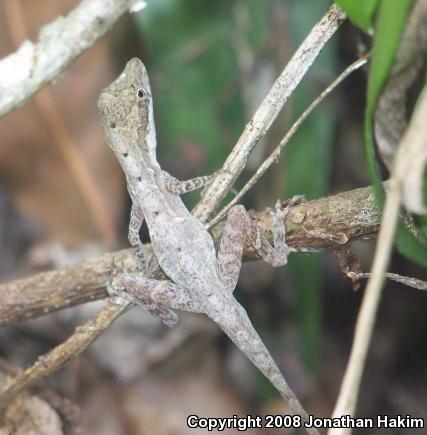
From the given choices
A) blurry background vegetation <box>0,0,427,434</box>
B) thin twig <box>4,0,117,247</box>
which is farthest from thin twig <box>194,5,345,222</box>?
thin twig <box>4,0,117,247</box>

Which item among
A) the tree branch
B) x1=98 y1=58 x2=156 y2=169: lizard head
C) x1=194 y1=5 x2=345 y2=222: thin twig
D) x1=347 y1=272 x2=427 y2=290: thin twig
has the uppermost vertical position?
x1=98 y1=58 x2=156 y2=169: lizard head

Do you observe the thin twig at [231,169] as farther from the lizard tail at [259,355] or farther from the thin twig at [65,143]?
the thin twig at [65,143]

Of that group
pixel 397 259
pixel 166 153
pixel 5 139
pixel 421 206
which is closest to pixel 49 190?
pixel 5 139

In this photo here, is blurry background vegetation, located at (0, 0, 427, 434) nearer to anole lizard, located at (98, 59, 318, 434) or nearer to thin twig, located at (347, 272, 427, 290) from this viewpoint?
anole lizard, located at (98, 59, 318, 434)

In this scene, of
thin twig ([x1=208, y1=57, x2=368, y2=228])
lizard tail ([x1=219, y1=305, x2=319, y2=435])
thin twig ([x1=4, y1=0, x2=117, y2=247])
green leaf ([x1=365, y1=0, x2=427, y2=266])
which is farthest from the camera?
thin twig ([x1=4, y1=0, x2=117, y2=247])

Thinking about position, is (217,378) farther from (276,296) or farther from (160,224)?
(160,224)

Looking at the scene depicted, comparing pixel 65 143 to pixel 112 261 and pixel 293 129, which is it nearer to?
pixel 112 261
